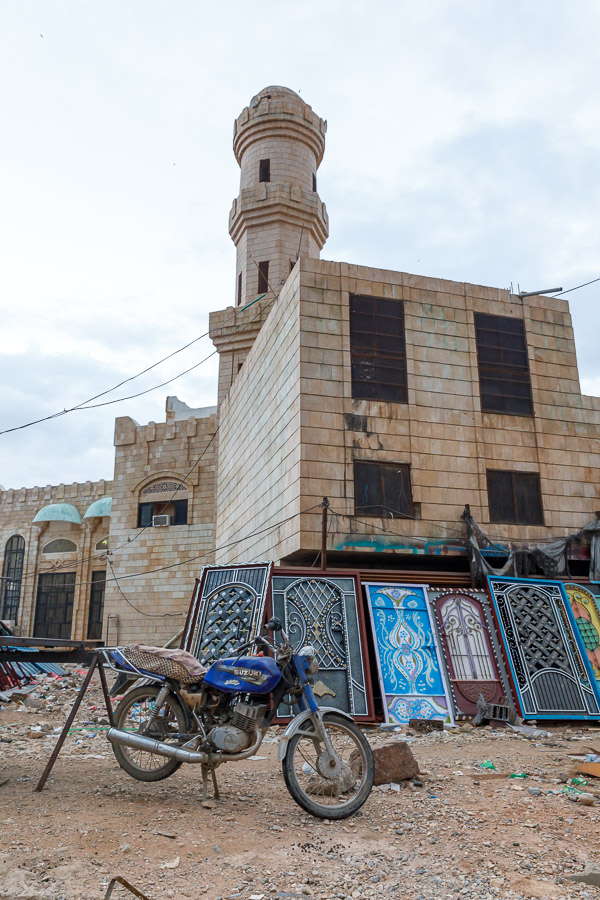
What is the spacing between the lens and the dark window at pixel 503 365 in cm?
1356

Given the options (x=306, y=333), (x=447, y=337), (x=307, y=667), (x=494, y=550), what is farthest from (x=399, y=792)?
(x=447, y=337)

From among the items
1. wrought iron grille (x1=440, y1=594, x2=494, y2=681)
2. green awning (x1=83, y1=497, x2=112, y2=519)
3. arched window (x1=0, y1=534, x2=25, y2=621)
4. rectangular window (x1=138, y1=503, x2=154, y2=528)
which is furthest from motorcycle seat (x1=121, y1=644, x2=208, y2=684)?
arched window (x1=0, y1=534, x2=25, y2=621)

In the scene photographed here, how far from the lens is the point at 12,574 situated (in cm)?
3075

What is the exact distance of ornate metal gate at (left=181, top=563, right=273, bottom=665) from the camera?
9.18 metres

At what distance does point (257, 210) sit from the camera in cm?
2139

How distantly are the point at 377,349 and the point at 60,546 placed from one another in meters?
21.9

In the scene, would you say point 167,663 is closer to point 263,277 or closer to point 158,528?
point 158,528

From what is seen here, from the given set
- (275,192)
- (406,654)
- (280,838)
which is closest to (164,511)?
(275,192)

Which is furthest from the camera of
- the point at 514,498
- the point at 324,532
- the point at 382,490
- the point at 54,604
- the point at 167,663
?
the point at 54,604

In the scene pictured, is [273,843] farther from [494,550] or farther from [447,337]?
[447,337]

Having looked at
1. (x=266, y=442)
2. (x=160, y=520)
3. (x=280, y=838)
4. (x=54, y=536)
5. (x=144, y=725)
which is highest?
(x=54, y=536)

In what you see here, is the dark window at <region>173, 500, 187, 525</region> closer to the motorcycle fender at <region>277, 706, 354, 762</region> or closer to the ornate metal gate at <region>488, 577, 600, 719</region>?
the ornate metal gate at <region>488, 577, 600, 719</region>

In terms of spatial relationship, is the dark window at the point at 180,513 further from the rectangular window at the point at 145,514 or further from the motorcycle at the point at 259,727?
the motorcycle at the point at 259,727

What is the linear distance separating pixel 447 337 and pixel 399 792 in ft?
32.6
